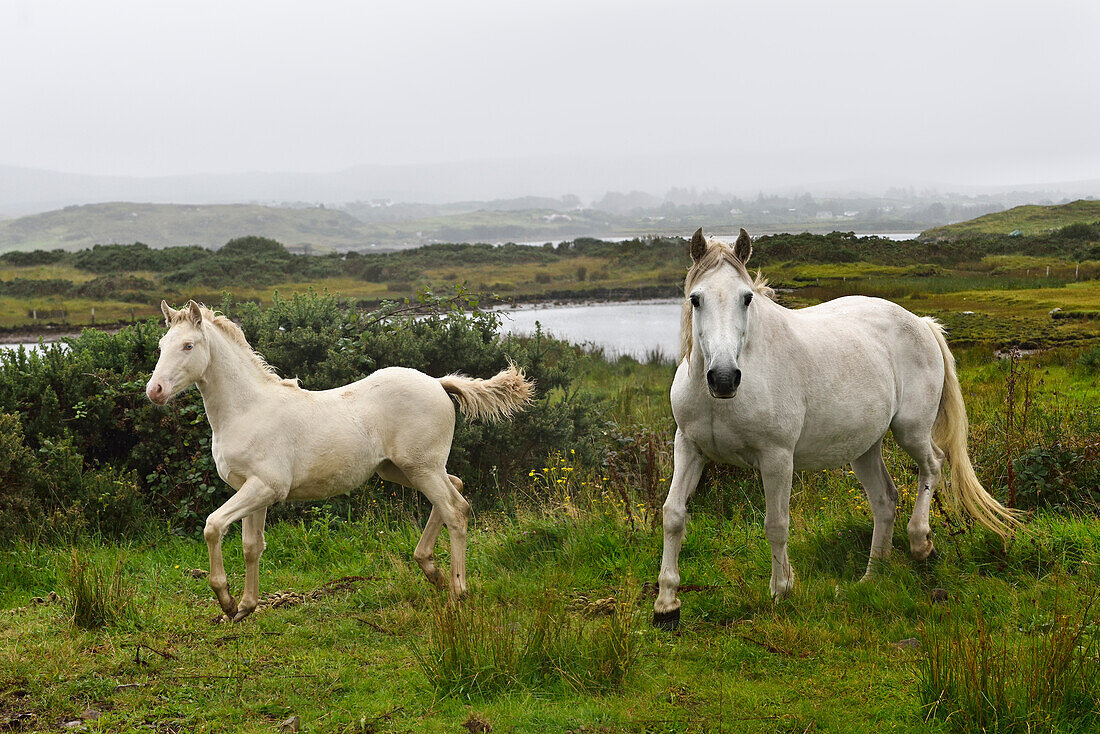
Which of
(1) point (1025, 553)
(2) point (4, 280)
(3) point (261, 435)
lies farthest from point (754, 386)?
(2) point (4, 280)

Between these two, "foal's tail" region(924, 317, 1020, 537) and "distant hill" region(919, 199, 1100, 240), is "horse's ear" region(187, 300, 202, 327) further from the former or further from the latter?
"distant hill" region(919, 199, 1100, 240)

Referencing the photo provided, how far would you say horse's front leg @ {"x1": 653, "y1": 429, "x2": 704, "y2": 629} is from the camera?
4762mm

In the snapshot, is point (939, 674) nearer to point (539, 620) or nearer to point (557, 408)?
point (539, 620)

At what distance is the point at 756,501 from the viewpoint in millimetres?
7387

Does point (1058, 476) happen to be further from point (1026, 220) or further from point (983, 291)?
point (1026, 220)

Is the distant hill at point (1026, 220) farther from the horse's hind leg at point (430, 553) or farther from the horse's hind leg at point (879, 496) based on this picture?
the horse's hind leg at point (430, 553)

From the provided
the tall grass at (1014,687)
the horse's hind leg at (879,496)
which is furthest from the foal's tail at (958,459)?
the tall grass at (1014,687)

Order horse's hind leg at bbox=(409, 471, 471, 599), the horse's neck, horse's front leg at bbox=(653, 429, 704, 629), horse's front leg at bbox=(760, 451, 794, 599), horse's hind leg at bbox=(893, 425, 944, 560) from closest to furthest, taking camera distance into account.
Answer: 1. horse's front leg at bbox=(760, 451, 794, 599)
2. horse's front leg at bbox=(653, 429, 704, 629)
3. the horse's neck
4. horse's hind leg at bbox=(409, 471, 471, 599)
5. horse's hind leg at bbox=(893, 425, 944, 560)

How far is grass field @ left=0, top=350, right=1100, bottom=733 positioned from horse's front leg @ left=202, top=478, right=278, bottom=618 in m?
0.34

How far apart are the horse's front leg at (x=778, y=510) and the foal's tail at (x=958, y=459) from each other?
180 centimetres

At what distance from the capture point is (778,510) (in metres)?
4.76

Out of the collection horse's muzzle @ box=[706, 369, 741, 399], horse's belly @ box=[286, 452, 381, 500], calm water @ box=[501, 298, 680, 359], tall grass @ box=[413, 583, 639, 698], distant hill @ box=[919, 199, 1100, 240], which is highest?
distant hill @ box=[919, 199, 1100, 240]

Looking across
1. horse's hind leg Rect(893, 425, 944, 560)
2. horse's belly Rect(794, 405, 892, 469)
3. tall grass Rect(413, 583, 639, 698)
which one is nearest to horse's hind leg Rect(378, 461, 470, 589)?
tall grass Rect(413, 583, 639, 698)

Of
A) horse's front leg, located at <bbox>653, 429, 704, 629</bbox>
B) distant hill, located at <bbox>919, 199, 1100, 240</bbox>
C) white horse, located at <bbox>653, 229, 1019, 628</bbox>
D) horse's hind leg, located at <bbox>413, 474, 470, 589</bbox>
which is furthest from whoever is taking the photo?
distant hill, located at <bbox>919, 199, 1100, 240</bbox>
